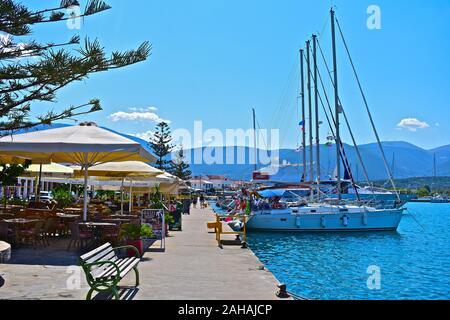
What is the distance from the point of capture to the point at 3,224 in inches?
387

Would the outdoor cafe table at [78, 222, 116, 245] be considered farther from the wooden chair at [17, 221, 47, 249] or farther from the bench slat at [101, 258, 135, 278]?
the bench slat at [101, 258, 135, 278]

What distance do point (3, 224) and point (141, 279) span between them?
4.16 m

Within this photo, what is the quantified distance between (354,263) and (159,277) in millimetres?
10821

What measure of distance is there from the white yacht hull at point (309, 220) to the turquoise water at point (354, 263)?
24.1 inches

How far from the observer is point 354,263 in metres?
16.7

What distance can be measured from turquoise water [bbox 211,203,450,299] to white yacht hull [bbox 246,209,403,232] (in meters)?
0.61

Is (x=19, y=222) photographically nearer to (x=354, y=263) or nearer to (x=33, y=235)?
(x=33, y=235)

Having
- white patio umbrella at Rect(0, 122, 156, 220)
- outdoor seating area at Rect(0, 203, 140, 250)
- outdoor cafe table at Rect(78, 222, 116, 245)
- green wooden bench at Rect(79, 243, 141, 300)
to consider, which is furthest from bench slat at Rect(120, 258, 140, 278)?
outdoor seating area at Rect(0, 203, 140, 250)

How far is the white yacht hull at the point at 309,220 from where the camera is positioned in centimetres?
2783

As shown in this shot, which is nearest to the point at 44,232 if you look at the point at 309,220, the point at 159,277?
the point at 159,277

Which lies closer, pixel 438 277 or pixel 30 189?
pixel 438 277

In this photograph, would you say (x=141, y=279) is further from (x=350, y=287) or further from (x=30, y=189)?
(x=30, y=189)

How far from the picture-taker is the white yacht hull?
91.3 ft

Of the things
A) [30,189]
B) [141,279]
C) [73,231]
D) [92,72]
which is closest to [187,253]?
[73,231]
